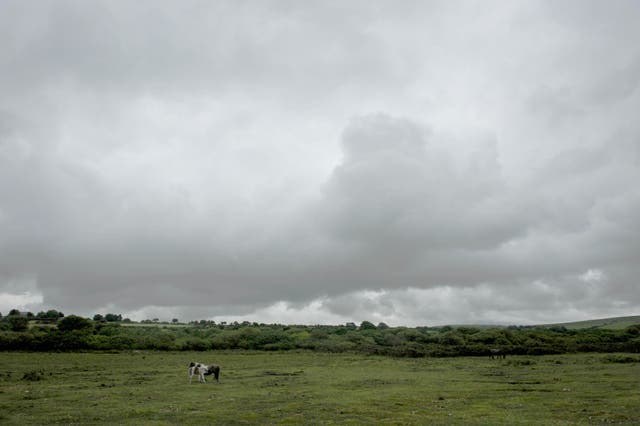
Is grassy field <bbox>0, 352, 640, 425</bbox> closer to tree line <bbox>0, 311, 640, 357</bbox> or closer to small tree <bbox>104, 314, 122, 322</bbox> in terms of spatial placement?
tree line <bbox>0, 311, 640, 357</bbox>

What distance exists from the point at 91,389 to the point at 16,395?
195 inches

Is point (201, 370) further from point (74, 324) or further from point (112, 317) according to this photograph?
point (112, 317)

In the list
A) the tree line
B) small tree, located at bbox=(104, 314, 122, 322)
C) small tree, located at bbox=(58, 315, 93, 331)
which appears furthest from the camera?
small tree, located at bbox=(104, 314, 122, 322)

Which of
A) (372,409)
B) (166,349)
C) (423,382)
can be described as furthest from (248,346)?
(372,409)

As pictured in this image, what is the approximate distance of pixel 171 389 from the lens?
38.0 metres

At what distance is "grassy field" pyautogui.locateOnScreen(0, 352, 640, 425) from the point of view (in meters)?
25.2

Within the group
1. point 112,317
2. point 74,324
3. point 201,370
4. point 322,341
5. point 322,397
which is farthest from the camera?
point 112,317

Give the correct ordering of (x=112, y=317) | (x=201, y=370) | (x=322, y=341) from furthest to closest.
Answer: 1. (x=112, y=317)
2. (x=322, y=341)
3. (x=201, y=370)

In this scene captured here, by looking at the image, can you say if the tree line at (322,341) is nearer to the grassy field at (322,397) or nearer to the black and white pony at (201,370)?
the grassy field at (322,397)

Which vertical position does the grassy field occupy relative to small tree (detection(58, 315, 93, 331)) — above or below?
below

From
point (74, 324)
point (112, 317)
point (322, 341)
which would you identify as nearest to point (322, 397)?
point (322, 341)

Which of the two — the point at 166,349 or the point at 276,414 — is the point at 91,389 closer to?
the point at 276,414

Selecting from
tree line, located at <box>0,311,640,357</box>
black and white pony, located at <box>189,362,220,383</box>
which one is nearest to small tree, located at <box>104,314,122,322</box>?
tree line, located at <box>0,311,640,357</box>

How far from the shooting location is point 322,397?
3288cm
